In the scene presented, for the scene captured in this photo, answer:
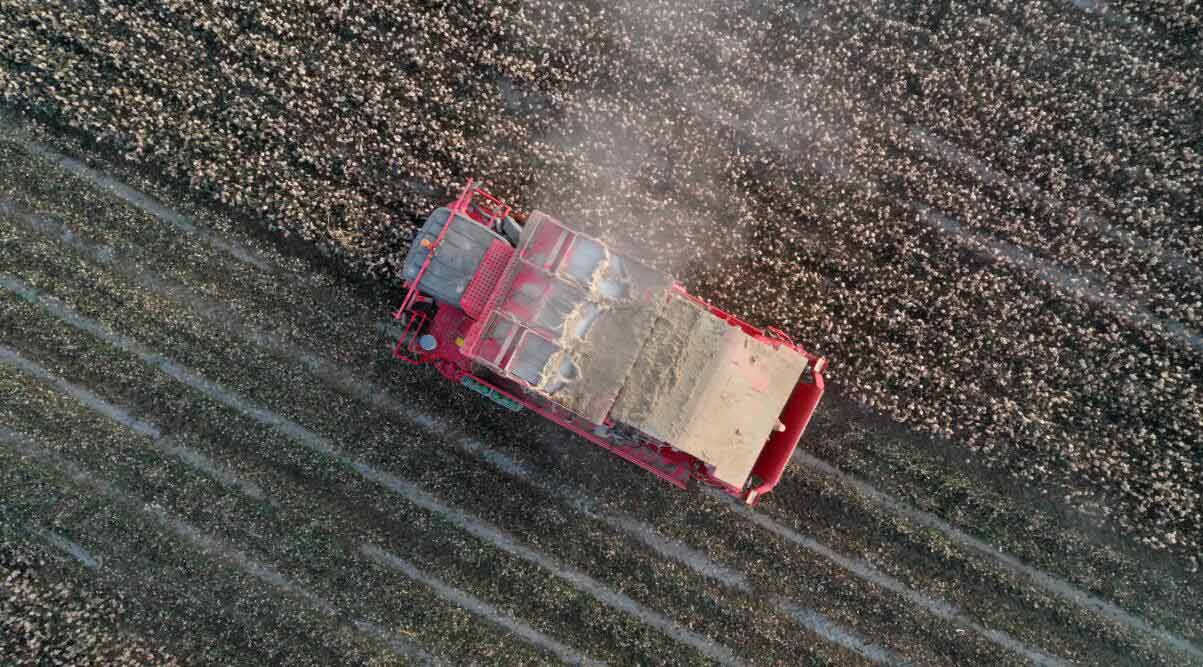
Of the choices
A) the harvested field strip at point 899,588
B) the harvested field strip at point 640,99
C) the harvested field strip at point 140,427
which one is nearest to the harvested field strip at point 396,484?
the harvested field strip at point 140,427

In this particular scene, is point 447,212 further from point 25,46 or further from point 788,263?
point 25,46

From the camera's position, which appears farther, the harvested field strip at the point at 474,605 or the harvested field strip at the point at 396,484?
the harvested field strip at the point at 396,484

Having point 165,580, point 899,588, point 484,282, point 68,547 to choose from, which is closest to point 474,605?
point 165,580

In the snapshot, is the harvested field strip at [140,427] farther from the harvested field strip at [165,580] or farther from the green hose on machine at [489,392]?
the green hose on machine at [489,392]

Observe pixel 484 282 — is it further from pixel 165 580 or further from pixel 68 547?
pixel 68 547

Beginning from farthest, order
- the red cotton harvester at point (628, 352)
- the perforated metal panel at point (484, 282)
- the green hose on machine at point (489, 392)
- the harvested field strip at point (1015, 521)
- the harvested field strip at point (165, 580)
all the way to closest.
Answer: the harvested field strip at point (1015, 521) < the harvested field strip at point (165, 580) < the green hose on machine at point (489, 392) < the perforated metal panel at point (484, 282) < the red cotton harvester at point (628, 352)

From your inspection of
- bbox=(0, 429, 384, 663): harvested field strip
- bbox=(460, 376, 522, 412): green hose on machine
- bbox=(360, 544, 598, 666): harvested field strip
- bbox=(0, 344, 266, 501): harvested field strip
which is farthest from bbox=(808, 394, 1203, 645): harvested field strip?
bbox=(0, 344, 266, 501): harvested field strip
